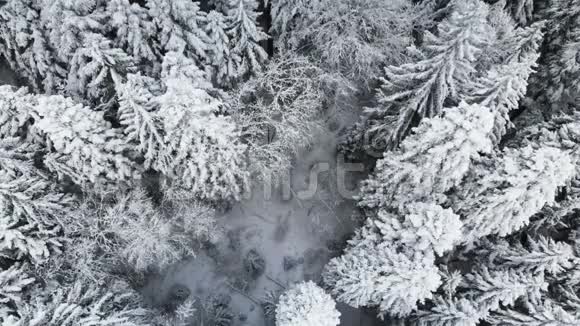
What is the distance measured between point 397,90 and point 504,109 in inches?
190

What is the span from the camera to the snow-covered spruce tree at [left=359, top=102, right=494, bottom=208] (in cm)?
1443

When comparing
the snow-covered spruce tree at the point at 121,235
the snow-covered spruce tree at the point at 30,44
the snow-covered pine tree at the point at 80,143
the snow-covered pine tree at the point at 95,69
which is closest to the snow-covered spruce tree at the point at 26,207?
the snow-covered spruce tree at the point at 121,235

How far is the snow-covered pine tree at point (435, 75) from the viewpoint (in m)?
17.0

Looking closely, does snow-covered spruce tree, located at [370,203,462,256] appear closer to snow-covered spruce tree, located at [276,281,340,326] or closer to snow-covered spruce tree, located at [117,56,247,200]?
snow-covered spruce tree, located at [276,281,340,326]

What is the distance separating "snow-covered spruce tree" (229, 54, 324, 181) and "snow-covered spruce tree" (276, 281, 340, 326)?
696cm

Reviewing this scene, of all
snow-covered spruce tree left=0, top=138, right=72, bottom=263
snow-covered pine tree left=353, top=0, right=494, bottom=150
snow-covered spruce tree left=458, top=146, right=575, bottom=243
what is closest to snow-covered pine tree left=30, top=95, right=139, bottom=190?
snow-covered spruce tree left=0, top=138, right=72, bottom=263

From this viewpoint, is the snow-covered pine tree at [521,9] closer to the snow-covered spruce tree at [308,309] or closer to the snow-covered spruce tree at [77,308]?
the snow-covered spruce tree at [308,309]

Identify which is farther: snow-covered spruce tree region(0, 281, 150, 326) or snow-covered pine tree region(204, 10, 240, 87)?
snow-covered pine tree region(204, 10, 240, 87)

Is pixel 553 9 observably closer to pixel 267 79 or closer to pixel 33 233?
pixel 267 79

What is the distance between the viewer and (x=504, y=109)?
18.0 meters

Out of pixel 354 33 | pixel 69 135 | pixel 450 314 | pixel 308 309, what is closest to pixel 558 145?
pixel 450 314

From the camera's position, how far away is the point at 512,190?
49.4ft

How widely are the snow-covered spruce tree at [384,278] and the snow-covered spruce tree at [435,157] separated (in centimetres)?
264

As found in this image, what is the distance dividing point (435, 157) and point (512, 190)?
3.06m
